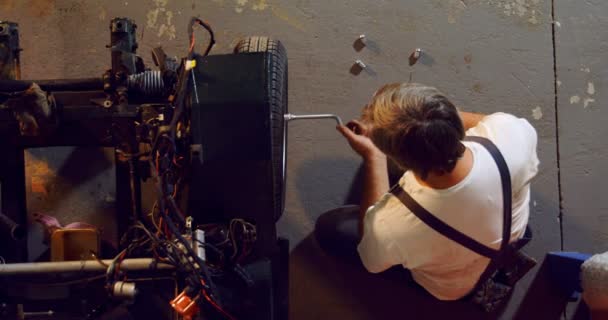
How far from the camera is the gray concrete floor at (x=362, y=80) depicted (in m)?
1.79

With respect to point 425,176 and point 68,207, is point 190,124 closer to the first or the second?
point 425,176

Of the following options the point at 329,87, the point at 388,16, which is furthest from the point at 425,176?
the point at 388,16

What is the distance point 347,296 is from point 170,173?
0.96 meters

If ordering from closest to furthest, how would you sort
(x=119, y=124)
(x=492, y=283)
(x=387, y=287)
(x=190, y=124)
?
1. (x=190, y=124)
2. (x=119, y=124)
3. (x=492, y=283)
4. (x=387, y=287)

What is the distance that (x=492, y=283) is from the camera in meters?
1.57

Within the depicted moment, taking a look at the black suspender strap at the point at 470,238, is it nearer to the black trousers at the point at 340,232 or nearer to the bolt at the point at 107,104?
the black trousers at the point at 340,232

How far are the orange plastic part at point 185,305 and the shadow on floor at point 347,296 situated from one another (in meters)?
0.73

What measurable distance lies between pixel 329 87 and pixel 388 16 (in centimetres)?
37

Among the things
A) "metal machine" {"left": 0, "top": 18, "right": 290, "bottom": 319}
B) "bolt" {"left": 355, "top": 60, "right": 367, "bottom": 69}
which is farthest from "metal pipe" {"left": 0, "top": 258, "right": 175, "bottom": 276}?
"bolt" {"left": 355, "top": 60, "right": 367, "bottom": 69}

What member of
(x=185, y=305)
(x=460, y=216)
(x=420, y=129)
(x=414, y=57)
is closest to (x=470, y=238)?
(x=460, y=216)

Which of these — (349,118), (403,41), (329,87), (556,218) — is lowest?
(556,218)

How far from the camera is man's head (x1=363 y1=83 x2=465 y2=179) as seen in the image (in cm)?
114

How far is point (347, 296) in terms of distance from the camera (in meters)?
1.79

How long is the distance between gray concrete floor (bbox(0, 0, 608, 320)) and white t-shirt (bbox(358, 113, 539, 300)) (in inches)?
16.6
